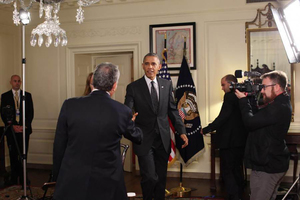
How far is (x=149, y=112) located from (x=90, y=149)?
Answer: 149 centimetres

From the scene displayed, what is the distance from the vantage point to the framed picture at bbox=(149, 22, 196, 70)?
5.48 metres

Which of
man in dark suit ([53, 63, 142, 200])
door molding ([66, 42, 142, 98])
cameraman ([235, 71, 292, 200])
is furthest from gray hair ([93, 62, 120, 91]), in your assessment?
door molding ([66, 42, 142, 98])

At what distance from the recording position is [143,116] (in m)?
3.58

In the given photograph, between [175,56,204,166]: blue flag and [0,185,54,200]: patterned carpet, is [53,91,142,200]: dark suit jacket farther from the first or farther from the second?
[175,56,204,166]: blue flag

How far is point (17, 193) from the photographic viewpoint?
464 centimetres

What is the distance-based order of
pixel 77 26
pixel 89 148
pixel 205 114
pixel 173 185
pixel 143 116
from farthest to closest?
1. pixel 77 26
2. pixel 205 114
3. pixel 173 185
4. pixel 143 116
5. pixel 89 148

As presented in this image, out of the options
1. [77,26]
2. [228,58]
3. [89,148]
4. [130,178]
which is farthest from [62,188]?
[77,26]

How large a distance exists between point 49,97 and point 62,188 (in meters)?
4.36

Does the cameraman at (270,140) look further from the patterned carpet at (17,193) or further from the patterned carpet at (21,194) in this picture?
the patterned carpet at (17,193)

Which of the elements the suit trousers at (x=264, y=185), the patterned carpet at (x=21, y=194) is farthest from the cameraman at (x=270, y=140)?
the patterned carpet at (x=21, y=194)

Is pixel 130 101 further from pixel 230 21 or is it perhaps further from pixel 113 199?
pixel 230 21

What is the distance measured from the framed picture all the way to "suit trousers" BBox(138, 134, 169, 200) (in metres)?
2.20

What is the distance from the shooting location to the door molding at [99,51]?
226 inches

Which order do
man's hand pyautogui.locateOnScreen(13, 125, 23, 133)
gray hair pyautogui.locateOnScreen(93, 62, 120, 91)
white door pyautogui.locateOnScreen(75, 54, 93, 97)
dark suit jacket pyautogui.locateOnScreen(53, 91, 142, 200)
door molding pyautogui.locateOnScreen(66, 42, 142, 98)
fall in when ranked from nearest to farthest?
dark suit jacket pyautogui.locateOnScreen(53, 91, 142, 200) → gray hair pyautogui.locateOnScreen(93, 62, 120, 91) → man's hand pyautogui.locateOnScreen(13, 125, 23, 133) → door molding pyautogui.locateOnScreen(66, 42, 142, 98) → white door pyautogui.locateOnScreen(75, 54, 93, 97)
